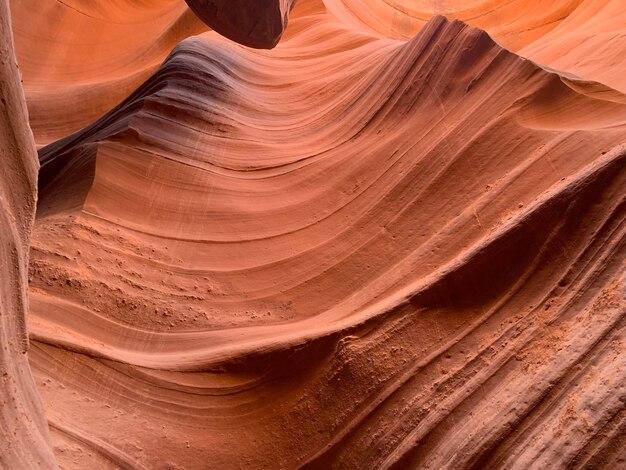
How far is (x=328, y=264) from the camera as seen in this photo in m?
2.02

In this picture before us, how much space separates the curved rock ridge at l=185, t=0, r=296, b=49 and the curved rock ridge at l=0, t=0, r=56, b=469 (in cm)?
146

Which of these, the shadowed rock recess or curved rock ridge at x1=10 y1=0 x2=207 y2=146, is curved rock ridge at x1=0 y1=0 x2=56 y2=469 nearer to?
the shadowed rock recess

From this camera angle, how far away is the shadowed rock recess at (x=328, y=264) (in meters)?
1.41

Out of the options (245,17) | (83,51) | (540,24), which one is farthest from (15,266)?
(540,24)

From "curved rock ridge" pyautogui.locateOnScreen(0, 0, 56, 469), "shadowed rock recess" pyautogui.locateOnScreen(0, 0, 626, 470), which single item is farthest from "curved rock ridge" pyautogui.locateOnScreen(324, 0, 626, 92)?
"curved rock ridge" pyautogui.locateOnScreen(0, 0, 56, 469)

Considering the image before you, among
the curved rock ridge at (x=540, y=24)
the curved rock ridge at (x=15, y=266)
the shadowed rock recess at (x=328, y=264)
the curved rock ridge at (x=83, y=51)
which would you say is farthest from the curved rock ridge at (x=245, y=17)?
the curved rock ridge at (x=15, y=266)

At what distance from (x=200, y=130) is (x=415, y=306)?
1273 millimetres

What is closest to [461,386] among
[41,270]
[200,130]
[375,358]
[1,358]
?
[375,358]

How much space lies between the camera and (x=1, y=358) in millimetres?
1219

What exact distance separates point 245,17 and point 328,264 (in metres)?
1.19

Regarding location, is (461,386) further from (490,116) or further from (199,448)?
(490,116)

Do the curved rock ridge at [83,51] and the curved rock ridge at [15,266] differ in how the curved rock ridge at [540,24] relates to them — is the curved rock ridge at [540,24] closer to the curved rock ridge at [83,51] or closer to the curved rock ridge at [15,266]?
the curved rock ridge at [83,51]

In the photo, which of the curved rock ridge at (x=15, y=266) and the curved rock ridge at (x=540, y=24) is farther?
the curved rock ridge at (x=540, y=24)

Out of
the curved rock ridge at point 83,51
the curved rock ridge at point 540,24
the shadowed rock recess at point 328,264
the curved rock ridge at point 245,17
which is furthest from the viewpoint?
the curved rock ridge at point 83,51
